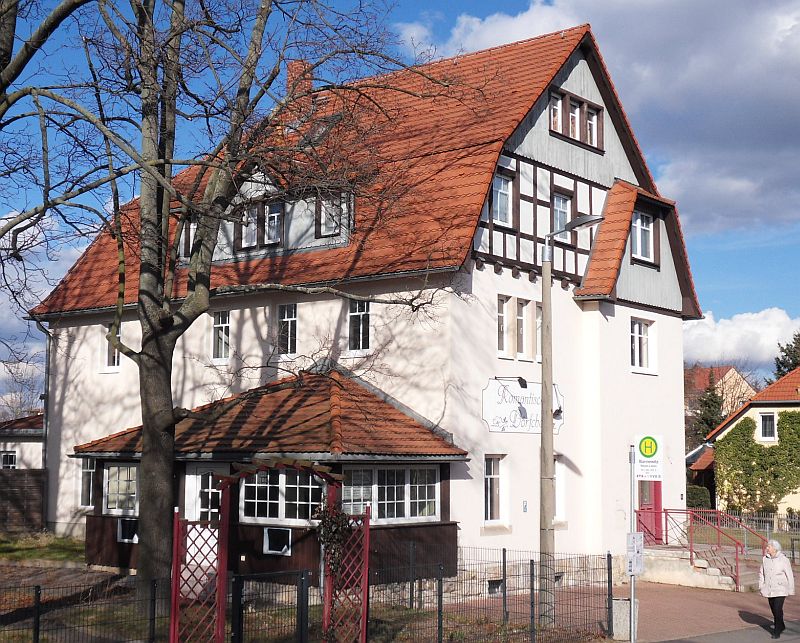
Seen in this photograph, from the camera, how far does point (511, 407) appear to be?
914 inches

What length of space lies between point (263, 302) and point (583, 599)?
10.5 meters

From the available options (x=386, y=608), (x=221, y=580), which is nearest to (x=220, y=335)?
(x=386, y=608)

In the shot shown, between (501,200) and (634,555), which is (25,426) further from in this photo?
(634,555)

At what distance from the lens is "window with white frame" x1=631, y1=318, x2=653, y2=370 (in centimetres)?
2747

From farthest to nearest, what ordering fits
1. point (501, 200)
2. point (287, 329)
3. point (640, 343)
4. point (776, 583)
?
point (640, 343)
point (287, 329)
point (501, 200)
point (776, 583)

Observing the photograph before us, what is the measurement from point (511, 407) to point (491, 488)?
5.89ft

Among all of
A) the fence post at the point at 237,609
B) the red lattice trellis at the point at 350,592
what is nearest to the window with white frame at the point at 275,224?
the red lattice trellis at the point at 350,592

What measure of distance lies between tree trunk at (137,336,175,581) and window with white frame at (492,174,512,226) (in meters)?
8.77

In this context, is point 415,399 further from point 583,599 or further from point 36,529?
point 36,529

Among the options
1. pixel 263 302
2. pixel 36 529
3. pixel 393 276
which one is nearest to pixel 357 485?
pixel 393 276

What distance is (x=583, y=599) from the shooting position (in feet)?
62.1

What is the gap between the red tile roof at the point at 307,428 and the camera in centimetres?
1953

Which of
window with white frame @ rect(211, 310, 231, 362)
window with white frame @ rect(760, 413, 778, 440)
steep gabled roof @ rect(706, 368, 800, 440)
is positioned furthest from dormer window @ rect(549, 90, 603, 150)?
window with white frame @ rect(760, 413, 778, 440)

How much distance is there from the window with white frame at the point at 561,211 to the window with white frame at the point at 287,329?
650cm
